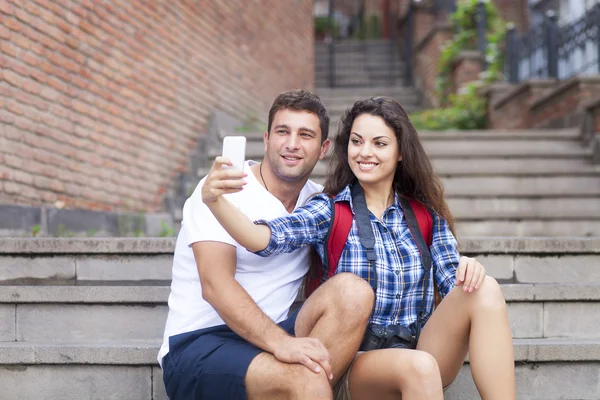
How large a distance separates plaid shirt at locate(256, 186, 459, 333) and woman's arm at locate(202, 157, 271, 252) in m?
0.12

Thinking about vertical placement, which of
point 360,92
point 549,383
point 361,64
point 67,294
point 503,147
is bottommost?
point 549,383

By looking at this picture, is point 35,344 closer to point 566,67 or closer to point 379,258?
point 379,258

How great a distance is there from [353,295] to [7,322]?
1.65 metres

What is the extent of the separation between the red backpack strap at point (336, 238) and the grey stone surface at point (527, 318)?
103 centimetres

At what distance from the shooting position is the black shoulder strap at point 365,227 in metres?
2.47

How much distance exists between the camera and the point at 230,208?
219 centimetres

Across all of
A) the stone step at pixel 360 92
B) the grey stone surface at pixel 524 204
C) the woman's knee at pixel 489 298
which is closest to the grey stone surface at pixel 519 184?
the grey stone surface at pixel 524 204

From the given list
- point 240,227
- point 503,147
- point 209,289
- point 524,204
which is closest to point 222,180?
point 240,227

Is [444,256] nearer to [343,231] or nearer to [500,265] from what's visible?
[343,231]

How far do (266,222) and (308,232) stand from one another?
0.52 ft

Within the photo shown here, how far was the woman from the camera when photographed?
2229mm

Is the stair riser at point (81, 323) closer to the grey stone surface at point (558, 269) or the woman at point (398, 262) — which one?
the woman at point (398, 262)

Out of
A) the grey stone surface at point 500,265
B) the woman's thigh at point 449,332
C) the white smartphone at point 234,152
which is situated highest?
the white smartphone at point 234,152

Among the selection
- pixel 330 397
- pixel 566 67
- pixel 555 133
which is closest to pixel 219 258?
pixel 330 397
